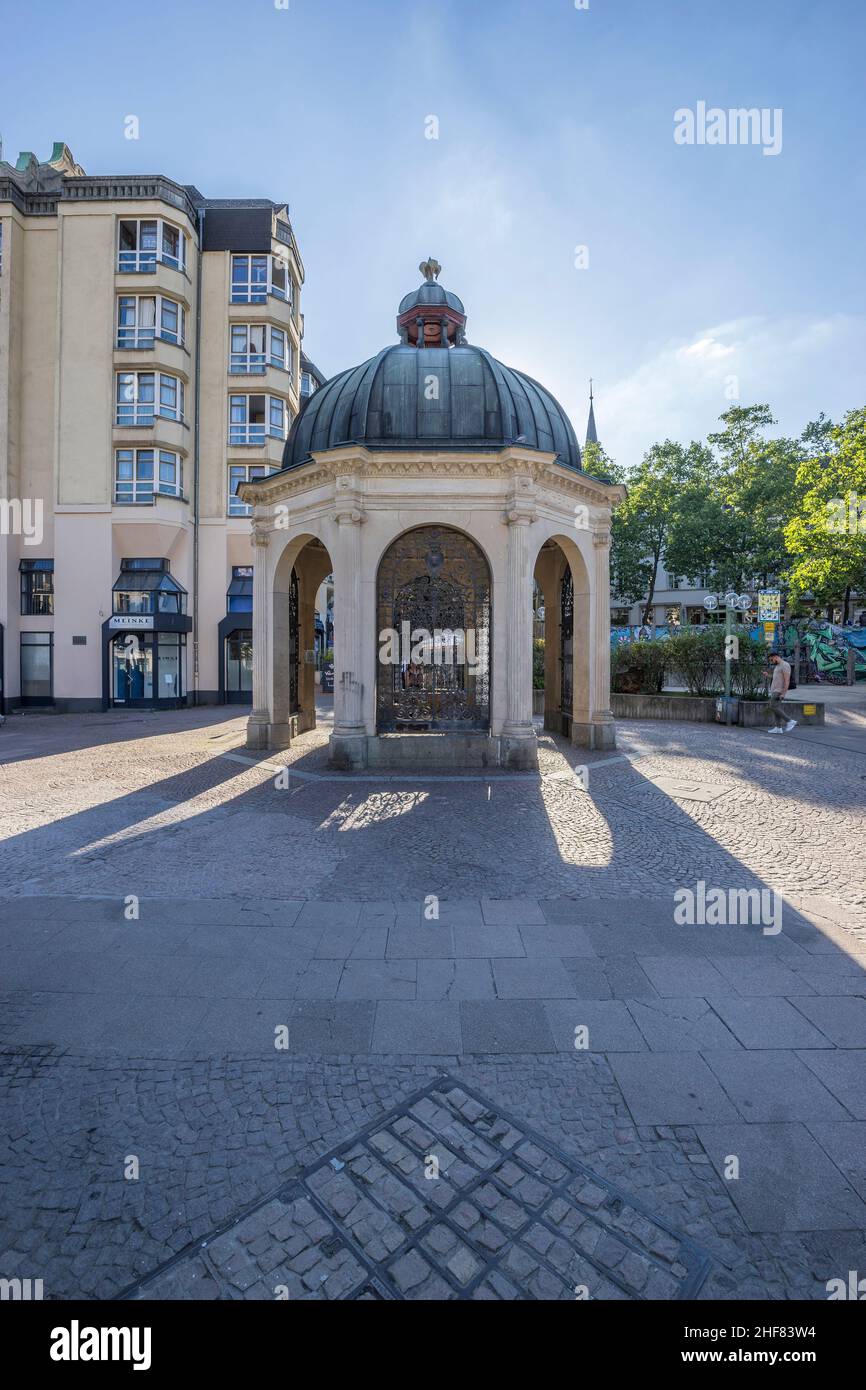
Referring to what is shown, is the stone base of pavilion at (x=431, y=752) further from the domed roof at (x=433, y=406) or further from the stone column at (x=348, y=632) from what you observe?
the domed roof at (x=433, y=406)

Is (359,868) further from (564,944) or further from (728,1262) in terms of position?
(728,1262)

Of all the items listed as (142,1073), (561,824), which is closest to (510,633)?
(561,824)

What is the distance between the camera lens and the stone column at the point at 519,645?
1216cm

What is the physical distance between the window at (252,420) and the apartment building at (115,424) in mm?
207

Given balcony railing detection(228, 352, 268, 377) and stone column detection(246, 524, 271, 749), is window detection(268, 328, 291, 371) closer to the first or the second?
balcony railing detection(228, 352, 268, 377)

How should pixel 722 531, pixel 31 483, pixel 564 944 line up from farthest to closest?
pixel 722 531
pixel 31 483
pixel 564 944

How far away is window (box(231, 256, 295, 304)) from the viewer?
27.6m

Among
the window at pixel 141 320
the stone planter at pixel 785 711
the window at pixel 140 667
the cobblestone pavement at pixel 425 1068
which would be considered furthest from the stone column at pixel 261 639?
the window at pixel 141 320

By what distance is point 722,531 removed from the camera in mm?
40062

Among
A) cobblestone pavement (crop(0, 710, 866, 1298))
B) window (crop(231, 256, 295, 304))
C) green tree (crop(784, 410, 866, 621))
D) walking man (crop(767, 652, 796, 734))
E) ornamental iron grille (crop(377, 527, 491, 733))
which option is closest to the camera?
cobblestone pavement (crop(0, 710, 866, 1298))

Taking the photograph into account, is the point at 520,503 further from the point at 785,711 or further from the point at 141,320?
the point at 141,320

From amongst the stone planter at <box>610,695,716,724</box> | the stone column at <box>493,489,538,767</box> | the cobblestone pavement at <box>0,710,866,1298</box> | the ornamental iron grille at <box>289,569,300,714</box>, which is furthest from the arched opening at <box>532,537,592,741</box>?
the cobblestone pavement at <box>0,710,866,1298</box>

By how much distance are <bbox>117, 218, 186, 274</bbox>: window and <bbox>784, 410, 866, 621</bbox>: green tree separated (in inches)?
1113
